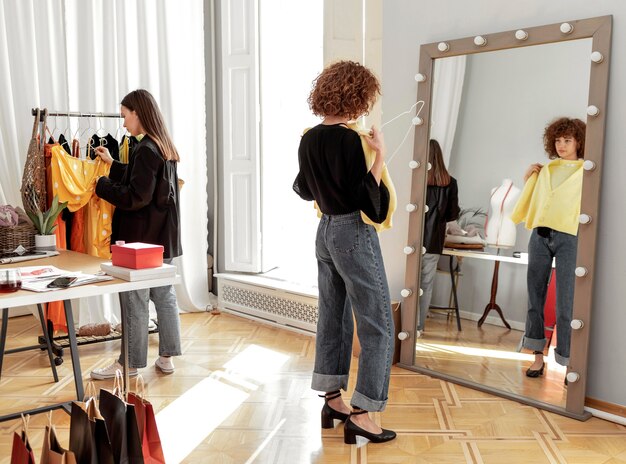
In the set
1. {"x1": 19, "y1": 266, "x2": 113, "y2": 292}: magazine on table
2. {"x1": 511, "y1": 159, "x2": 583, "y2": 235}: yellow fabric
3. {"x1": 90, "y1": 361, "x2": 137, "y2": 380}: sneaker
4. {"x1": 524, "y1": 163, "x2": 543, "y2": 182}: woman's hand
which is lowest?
{"x1": 90, "y1": 361, "x2": 137, "y2": 380}: sneaker

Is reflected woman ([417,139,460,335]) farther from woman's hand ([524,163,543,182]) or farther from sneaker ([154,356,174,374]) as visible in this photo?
sneaker ([154,356,174,374])

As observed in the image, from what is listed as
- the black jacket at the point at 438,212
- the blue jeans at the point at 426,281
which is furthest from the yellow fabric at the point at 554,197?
the blue jeans at the point at 426,281

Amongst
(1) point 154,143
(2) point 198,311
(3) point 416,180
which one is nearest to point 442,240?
(3) point 416,180

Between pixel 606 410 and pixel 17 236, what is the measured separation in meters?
3.02

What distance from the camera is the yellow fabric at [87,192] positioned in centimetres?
362

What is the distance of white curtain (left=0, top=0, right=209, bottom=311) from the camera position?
4.46m

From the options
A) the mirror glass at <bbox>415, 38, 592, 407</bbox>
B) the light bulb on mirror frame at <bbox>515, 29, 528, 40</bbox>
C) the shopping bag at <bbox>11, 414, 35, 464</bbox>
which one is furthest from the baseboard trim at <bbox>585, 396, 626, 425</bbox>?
the shopping bag at <bbox>11, 414, 35, 464</bbox>

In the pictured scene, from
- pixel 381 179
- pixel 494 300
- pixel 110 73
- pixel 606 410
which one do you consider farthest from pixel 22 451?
pixel 110 73

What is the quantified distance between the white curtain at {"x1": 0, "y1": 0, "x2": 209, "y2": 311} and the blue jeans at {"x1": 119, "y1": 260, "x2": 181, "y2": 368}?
4.50 ft

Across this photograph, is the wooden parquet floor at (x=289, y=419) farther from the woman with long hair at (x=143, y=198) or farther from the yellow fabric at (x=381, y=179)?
the yellow fabric at (x=381, y=179)

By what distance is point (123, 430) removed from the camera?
2.03 metres

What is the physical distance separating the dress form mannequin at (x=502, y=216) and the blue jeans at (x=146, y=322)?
1779 mm

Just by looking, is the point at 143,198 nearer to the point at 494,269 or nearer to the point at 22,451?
the point at 22,451

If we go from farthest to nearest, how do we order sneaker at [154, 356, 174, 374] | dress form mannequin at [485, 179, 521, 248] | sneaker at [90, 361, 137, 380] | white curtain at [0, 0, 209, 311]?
1. white curtain at [0, 0, 209, 311]
2. sneaker at [154, 356, 174, 374]
3. sneaker at [90, 361, 137, 380]
4. dress form mannequin at [485, 179, 521, 248]
